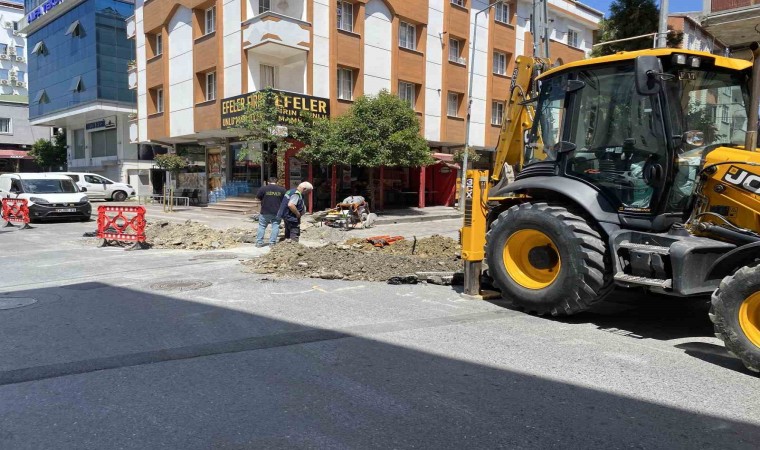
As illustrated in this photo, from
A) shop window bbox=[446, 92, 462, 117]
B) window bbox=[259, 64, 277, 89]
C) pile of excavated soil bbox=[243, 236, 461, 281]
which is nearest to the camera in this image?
pile of excavated soil bbox=[243, 236, 461, 281]

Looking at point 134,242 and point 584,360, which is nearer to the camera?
point 584,360

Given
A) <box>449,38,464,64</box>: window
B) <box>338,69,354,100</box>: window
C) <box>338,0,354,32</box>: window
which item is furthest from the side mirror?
<box>449,38,464,64</box>: window

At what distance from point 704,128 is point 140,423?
5.90 m

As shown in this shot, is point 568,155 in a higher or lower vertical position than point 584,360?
higher

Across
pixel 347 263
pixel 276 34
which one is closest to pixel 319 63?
pixel 276 34

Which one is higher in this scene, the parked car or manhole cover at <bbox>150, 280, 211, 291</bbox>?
the parked car

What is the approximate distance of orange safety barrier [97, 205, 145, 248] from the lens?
12.4 meters

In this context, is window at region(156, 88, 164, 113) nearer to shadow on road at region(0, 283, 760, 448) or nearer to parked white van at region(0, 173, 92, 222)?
parked white van at region(0, 173, 92, 222)

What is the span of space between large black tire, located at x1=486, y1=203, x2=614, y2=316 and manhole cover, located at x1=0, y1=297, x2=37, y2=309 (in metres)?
6.10

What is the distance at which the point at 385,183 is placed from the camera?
27.3m

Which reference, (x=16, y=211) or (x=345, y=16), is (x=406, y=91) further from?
(x=16, y=211)

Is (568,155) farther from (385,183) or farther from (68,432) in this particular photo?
(385,183)

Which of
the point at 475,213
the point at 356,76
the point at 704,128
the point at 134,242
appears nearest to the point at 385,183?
the point at 356,76

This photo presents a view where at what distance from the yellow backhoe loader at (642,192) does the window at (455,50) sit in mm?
23186
